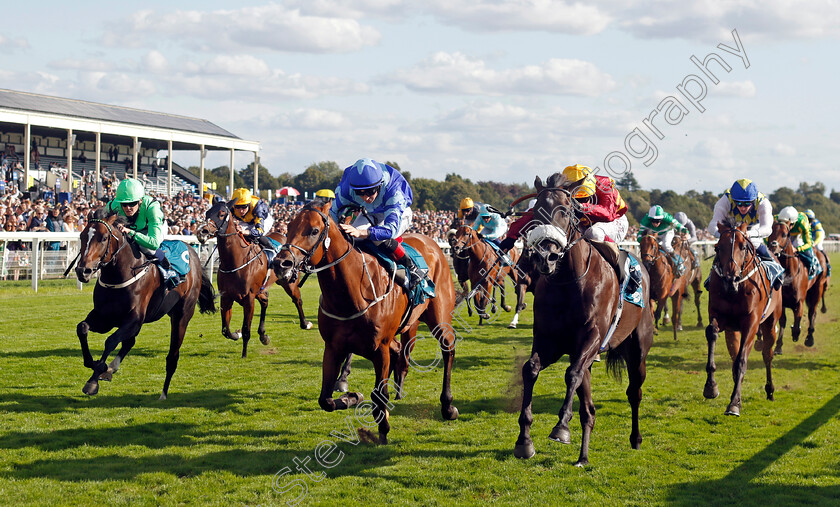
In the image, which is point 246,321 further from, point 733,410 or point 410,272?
point 733,410

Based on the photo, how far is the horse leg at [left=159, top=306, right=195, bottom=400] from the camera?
22.8ft

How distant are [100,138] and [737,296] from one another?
34.4 m

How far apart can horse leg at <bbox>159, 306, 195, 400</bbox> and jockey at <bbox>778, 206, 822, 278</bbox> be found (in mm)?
7468

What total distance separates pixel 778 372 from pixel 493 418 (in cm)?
443

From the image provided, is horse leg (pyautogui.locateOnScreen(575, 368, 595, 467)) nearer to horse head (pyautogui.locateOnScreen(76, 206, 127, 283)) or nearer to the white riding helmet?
horse head (pyautogui.locateOnScreen(76, 206, 127, 283))

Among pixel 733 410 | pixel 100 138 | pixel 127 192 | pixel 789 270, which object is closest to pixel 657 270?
pixel 789 270

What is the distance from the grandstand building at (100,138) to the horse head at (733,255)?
2403cm

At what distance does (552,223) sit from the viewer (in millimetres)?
4461

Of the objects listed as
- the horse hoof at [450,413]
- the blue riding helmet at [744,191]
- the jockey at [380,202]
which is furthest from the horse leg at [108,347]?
the blue riding helmet at [744,191]

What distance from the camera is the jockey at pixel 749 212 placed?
24.3 ft

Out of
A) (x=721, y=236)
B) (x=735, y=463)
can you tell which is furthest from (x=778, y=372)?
(x=735, y=463)

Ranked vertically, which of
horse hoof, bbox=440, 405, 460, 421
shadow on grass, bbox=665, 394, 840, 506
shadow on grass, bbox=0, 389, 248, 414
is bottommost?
shadow on grass, bbox=665, 394, 840, 506

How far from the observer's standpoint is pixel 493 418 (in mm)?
6301

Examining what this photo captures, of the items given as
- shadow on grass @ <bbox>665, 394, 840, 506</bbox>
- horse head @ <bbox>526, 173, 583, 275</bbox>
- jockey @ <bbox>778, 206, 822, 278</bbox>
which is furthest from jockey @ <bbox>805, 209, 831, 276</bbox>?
horse head @ <bbox>526, 173, 583, 275</bbox>
